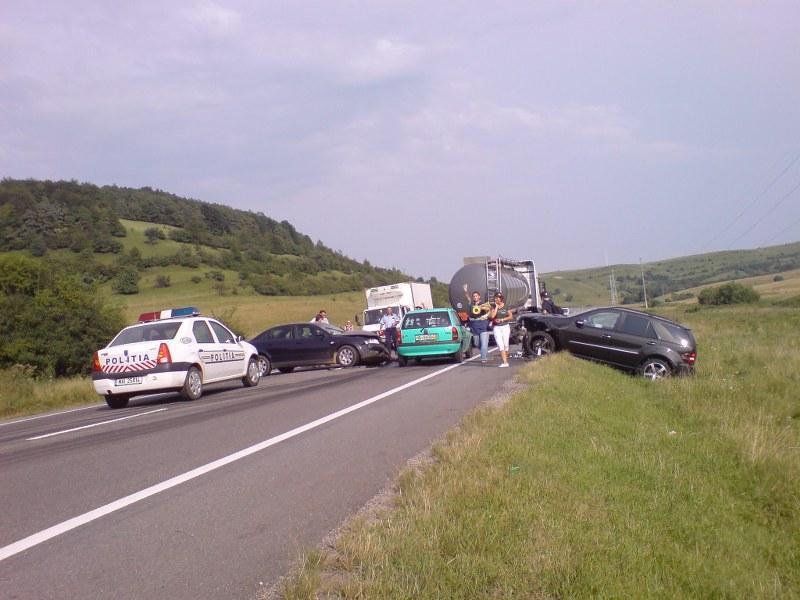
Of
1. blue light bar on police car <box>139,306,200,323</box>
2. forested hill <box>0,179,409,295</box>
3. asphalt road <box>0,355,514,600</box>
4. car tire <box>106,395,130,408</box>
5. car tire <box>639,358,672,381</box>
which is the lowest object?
car tire <box>639,358,672,381</box>

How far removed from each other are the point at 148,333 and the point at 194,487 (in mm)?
8786

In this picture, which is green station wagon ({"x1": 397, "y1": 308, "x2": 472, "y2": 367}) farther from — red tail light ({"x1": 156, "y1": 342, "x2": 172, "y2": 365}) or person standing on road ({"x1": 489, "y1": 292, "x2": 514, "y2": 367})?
red tail light ({"x1": 156, "y1": 342, "x2": 172, "y2": 365})

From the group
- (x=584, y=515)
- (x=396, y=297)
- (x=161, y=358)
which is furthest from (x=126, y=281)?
(x=584, y=515)

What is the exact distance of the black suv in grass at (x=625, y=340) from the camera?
15.8 m

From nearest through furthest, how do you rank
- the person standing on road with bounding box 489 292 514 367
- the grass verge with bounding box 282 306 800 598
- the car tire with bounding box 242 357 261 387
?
1. the grass verge with bounding box 282 306 800 598
2. the car tire with bounding box 242 357 261 387
3. the person standing on road with bounding box 489 292 514 367

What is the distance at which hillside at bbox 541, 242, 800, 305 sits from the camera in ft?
335

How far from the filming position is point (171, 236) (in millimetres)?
86938

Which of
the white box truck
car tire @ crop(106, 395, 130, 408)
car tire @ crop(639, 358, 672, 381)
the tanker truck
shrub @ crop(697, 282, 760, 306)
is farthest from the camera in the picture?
shrub @ crop(697, 282, 760, 306)

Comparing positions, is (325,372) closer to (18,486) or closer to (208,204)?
(18,486)

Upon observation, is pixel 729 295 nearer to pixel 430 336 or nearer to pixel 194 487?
pixel 430 336

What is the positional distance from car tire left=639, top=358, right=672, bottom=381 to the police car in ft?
29.3

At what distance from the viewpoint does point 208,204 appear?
98.8 metres

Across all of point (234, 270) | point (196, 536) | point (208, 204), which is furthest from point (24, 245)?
point (196, 536)

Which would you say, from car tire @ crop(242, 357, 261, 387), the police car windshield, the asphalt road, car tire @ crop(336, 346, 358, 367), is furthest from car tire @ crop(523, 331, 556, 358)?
the police car windshield
